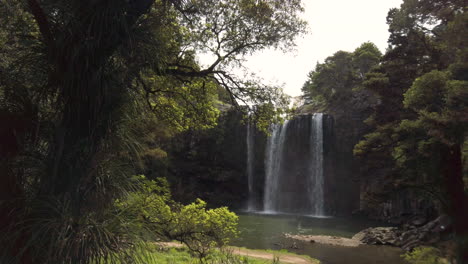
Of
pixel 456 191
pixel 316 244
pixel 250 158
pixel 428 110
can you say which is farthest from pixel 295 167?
pixel 428 110

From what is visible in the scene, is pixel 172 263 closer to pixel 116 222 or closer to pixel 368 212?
pixel 116 222

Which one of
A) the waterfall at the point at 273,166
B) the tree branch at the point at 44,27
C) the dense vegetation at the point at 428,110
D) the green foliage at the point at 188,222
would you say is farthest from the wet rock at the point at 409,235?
the tree branch at the point at 44,27

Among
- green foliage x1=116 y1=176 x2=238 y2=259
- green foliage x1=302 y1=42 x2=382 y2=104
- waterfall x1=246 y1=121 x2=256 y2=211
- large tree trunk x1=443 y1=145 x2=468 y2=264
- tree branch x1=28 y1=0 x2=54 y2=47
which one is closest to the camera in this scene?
tree branch x1=28 y1=0 x2=54 y2=47

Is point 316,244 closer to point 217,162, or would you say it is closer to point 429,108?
point 429,108

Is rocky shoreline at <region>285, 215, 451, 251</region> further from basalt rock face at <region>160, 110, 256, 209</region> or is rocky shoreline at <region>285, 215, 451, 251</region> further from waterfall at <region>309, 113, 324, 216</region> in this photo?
basalt rock face at <region>160, 110, 256, 209</region>

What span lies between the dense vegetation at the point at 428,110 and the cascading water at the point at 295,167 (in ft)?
47.5

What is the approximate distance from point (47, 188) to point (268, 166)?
3304 cm

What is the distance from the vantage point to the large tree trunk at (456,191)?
1036 centimetres

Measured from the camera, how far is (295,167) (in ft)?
118

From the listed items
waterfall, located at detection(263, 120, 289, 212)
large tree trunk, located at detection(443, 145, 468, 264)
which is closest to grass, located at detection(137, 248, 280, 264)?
large tree trunk, located at detection(443, 145, 468, 264)

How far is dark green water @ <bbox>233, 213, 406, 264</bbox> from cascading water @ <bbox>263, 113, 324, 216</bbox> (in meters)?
7.21

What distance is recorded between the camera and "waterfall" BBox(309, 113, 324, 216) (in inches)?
1335

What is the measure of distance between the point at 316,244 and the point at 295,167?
18464 mm

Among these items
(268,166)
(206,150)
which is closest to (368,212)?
(268,166)
